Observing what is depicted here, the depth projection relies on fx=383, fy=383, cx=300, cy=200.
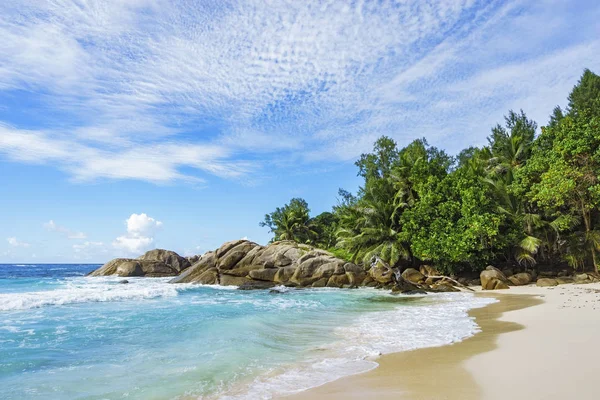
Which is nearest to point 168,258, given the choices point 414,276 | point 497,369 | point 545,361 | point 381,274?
point 381,274

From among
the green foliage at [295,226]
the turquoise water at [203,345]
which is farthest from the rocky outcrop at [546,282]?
the green foliage at [295,226]

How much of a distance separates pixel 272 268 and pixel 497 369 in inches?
990

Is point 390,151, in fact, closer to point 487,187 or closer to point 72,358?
point 487,187

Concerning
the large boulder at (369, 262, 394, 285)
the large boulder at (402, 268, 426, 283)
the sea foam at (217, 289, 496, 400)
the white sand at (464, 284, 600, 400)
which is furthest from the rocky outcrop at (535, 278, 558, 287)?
the white sand at (464, 284, 600, 400)

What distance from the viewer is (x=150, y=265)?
46281 millimetres

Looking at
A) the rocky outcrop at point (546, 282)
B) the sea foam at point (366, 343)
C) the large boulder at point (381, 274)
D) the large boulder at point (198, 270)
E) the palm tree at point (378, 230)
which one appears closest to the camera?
the sea foam at point (366, 343)

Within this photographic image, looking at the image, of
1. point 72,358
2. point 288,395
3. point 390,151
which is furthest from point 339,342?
point 390,151

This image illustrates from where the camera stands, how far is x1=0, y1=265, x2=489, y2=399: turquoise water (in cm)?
648

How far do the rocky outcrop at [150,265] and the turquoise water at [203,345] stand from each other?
28138 mm

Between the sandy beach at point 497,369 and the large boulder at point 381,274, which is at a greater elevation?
the large boulder at point 381,274

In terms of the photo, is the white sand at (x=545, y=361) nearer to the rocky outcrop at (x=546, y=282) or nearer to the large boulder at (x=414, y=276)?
the rocky outcrop at (x=546, y=282)

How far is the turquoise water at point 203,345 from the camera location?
648cm

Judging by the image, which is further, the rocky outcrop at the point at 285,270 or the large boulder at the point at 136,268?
the large boulder at the point at 136,268

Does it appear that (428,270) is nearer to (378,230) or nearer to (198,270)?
(378,230)
